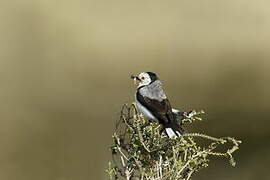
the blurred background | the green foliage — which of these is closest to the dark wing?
the green foliage

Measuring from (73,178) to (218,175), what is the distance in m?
1.36

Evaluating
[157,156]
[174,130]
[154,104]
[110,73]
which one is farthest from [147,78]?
[110,73]

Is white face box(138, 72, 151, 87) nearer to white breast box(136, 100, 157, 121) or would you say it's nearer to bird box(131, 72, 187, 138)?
bird box(131, 72, 187, 138)

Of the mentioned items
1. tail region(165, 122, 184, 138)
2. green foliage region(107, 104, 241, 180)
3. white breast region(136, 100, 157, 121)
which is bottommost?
green foliage region(107, 104, 241, 180)

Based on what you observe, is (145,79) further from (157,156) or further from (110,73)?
(110,73)

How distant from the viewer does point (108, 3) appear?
842 centimetres

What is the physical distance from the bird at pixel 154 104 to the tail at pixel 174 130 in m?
0.02

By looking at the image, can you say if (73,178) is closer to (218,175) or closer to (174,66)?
(218,175)

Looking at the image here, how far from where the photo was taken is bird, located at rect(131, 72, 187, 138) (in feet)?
10.9

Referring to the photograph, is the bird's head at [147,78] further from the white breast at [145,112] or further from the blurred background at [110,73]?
the blurred background at [110,73]

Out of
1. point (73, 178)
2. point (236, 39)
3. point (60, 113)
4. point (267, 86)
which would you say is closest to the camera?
point (73, 178)

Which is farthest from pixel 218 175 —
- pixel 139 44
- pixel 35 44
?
pixel 35 44

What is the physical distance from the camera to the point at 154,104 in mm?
3615

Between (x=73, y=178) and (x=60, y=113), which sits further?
(x=60, y=113)
